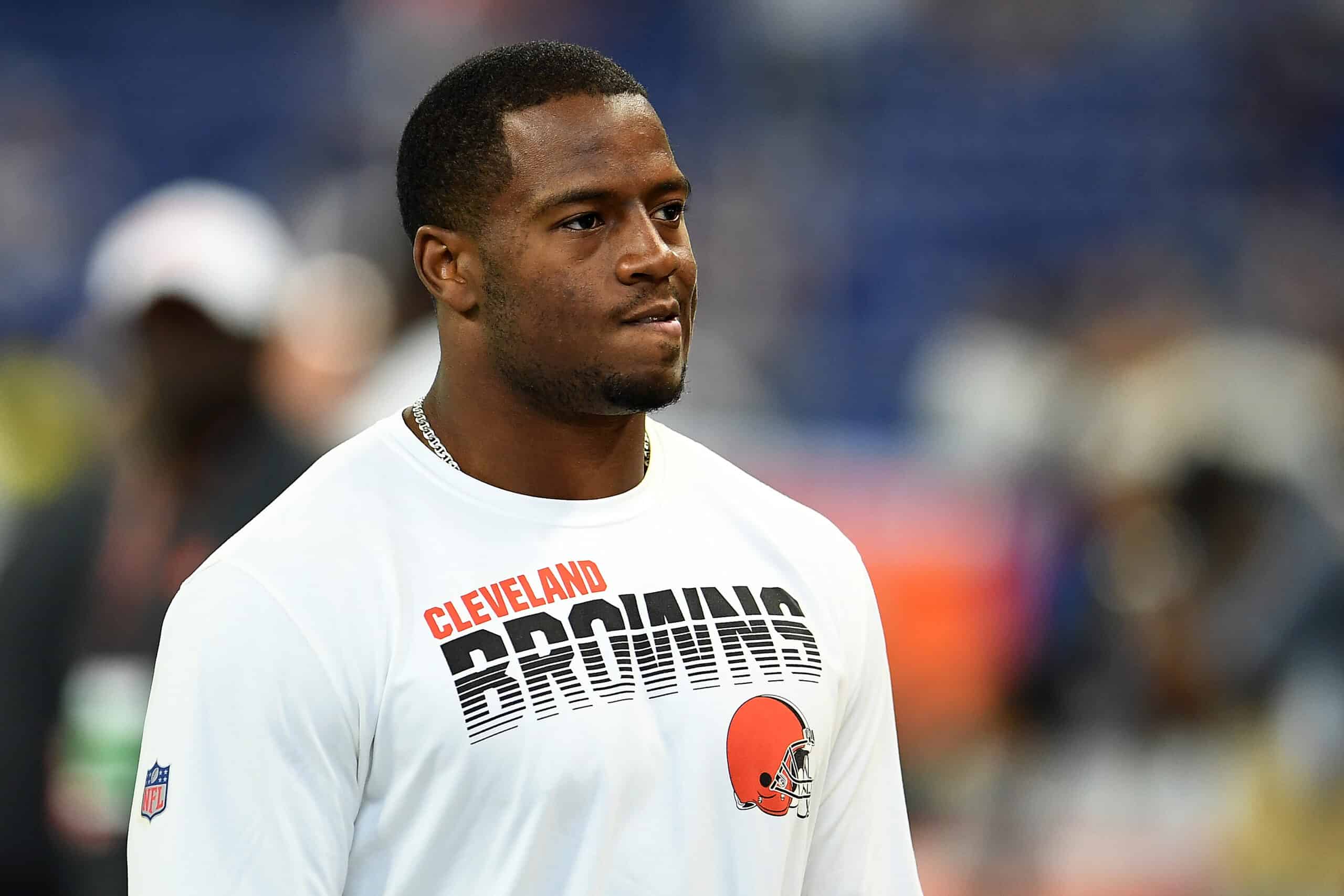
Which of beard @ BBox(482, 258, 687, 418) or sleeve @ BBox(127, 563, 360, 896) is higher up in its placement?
beard @ BBox(482, 258, 687, 418)

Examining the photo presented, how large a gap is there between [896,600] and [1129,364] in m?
1.93

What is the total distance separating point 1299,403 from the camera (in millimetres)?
7570

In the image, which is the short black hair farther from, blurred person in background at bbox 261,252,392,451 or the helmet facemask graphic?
blurred person in background at bbox 261,252,392,451

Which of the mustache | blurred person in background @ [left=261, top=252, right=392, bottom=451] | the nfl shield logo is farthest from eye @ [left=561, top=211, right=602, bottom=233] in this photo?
blurred person in background @ [left=261, top=252, right=392, bottom=451]

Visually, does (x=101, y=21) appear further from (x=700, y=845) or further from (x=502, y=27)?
(x=700, y=845)

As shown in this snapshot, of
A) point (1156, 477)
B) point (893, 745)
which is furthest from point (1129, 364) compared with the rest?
point (893, 745)

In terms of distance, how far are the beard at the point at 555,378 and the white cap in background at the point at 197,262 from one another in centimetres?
212

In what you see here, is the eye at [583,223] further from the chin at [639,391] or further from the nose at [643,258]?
the chin at [639,391]

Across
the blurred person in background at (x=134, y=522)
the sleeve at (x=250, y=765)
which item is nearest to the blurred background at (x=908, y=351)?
the blurred person in background at (x=134, y=522)

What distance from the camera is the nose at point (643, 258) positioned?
7.52 feet

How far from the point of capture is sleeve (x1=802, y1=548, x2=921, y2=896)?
2477mm

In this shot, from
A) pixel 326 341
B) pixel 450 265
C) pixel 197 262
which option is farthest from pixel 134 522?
pixel 326 341

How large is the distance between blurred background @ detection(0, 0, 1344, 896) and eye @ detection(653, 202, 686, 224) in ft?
5.51

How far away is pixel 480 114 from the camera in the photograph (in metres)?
2.36
